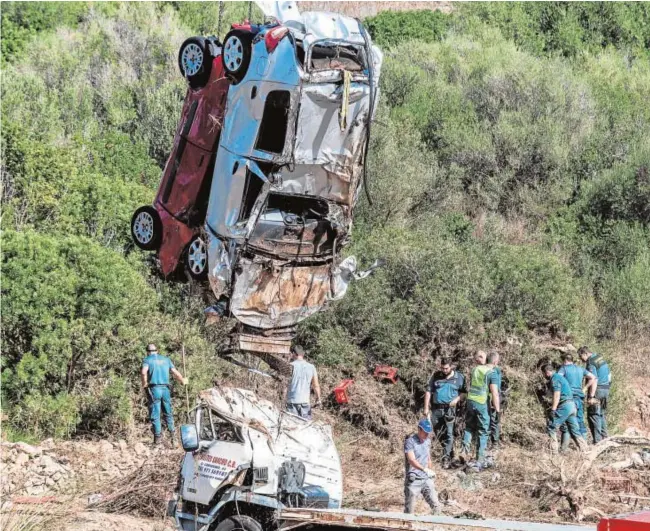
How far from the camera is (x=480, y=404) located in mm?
16266

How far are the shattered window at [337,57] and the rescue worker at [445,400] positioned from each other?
5.50 m

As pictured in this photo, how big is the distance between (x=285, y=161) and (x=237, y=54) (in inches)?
48.7

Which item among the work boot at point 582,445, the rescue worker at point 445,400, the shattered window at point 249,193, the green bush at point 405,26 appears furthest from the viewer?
the green bush at point 405,26

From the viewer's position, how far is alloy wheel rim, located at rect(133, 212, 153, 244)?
1401 centimetres

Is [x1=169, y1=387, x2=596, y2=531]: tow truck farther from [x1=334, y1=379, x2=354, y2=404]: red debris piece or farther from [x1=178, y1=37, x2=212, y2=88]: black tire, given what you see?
[x1=334, y1=379, x2=354, y2=404]: red debris piece

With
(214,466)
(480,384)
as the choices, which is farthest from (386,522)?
(480,384)

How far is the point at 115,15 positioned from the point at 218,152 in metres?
29.7

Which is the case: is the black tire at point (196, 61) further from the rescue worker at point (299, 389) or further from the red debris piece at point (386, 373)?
the red debris piece at point (386, 373)

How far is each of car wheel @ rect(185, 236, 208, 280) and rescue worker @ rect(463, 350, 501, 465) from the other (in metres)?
4.61

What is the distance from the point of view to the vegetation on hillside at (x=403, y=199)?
19.9m

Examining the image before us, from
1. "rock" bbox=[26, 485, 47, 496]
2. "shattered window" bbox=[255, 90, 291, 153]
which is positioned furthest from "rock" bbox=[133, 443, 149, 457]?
"shattered window" bbox=[255, 90, 291, 153]

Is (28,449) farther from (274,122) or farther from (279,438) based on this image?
(274,122)

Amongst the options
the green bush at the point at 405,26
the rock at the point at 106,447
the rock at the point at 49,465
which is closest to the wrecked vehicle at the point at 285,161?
the rock at the point at 49,465

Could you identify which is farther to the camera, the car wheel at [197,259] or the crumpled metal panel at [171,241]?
the crumpled metal panel at [171,241]
